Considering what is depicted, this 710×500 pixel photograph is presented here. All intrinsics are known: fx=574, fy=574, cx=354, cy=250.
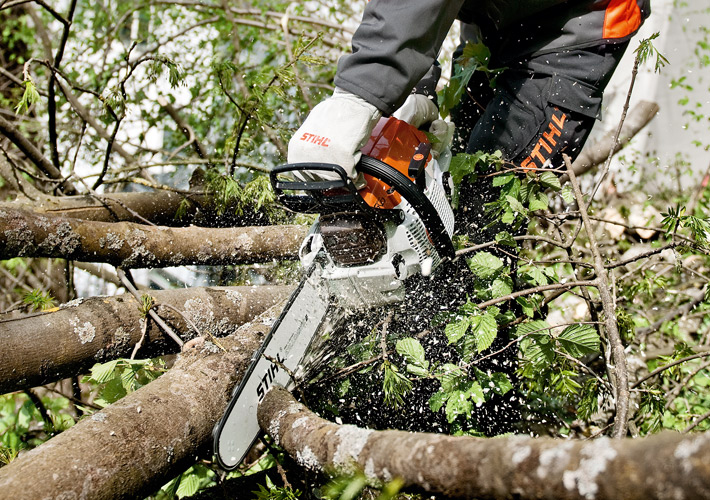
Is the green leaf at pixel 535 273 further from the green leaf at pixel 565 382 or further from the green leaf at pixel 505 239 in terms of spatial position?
the green leaf at pixel 565 382

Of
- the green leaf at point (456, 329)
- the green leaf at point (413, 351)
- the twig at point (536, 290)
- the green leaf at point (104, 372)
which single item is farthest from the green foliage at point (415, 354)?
the green leaf at point (104, 372)

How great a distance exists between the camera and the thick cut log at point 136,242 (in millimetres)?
2041

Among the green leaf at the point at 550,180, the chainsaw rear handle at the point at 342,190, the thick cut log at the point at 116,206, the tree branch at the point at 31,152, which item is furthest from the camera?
the tree branch at the point at 31,152

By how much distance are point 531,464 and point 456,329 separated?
1.03m

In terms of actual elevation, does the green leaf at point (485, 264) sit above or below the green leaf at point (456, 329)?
above

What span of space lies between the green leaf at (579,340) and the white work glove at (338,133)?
810 millimetres

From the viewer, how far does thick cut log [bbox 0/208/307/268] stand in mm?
2041

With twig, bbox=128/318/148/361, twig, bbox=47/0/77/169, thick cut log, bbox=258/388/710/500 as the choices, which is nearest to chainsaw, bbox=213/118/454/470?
twig, bbox=128/318/148/361

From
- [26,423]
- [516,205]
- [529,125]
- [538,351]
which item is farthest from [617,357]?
[26,423]

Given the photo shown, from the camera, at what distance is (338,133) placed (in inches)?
66.8

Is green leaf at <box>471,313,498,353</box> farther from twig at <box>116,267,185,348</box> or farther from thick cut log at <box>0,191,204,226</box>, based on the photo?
thick cut log at <box>0,191,204,226</box>

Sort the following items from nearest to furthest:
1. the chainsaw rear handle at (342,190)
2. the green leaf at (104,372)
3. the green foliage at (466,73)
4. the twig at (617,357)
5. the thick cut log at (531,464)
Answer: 1. the thick cut log at (531,464)
2. the twig at (617,357)
3. the chainsaw rear handle at (342,190)
4. the green leaf at (104,372)
5. the green foliage at (466,73)

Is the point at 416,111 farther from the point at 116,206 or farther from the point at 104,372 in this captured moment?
the point at 116,206

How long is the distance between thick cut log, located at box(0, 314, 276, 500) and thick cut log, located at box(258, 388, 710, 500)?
49 centimetres
